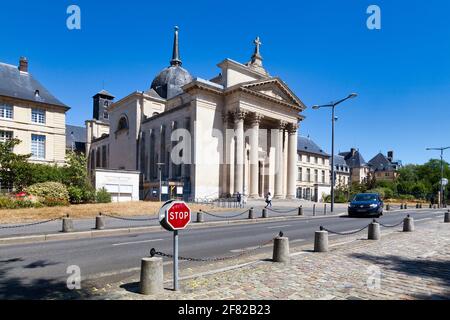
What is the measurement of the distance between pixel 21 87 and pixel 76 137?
45.3 meters

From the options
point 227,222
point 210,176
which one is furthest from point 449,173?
point 227,222

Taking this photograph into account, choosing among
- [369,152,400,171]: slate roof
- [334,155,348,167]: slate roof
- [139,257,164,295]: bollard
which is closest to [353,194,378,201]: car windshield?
[139,257,164,295]: bollard

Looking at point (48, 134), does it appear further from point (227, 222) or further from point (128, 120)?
point (227, 222)

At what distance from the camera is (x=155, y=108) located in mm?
52406

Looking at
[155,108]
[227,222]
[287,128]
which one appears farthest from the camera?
[155,108]

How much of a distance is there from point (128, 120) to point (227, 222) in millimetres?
42773

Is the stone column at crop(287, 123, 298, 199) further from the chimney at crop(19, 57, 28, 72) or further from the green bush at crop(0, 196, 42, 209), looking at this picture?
the chimney at crop(19, 57, 28, 72)

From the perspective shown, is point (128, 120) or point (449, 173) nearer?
point (128, 120)

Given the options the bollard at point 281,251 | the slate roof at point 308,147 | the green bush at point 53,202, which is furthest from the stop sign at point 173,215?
the slate roof at point 308,147

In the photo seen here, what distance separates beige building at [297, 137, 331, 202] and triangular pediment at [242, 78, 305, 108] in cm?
2875

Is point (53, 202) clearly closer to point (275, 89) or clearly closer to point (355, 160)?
point (275, 89)

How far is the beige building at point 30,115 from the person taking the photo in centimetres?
3634

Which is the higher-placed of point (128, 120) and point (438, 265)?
point (128, 120)
